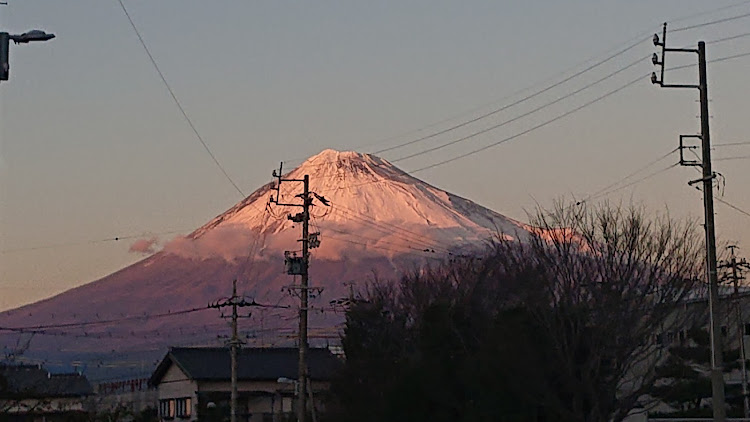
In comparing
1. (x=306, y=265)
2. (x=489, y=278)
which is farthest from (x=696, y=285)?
(x=489, y=278)

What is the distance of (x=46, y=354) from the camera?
532 feet

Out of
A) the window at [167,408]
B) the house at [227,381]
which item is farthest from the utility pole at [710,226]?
the window at [167,408]

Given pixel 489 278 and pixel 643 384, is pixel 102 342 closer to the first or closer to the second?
pixel 489 278

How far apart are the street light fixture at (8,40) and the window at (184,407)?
166 feet

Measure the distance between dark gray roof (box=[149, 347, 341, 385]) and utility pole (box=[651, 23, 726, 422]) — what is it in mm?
38892

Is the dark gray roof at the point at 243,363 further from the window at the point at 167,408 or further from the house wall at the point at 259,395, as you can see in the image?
the window at the point at 167,408

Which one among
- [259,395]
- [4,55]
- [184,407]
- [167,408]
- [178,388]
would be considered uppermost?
[4,55]

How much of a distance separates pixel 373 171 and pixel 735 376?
78.6 metres

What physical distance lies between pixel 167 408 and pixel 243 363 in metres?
4.80

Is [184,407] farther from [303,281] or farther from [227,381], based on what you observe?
[303,281]

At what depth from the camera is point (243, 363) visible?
64812 mm

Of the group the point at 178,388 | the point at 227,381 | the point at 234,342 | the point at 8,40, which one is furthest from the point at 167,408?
the point at 8,40

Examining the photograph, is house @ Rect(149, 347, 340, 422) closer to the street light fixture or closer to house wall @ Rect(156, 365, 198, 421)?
house wall @ Rect(156, 365, 198, 421)

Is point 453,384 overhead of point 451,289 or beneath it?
beneath
